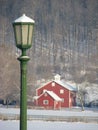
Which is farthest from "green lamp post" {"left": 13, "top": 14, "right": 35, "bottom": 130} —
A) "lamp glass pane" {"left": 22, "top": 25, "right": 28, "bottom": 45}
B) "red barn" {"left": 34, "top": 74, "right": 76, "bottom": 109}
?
"red barn" {"left": 34, "top": 74, "right": 76, "bottom": 109}

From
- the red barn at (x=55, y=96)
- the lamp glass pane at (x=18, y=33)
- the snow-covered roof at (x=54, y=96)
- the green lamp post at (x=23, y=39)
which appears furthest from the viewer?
the red barn at (x=55, y=96)

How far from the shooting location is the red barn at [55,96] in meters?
56.6

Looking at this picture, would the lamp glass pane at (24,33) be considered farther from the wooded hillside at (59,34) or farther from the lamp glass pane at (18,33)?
the wooded hillside at (59,34)

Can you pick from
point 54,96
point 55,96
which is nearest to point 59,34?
point 55,96

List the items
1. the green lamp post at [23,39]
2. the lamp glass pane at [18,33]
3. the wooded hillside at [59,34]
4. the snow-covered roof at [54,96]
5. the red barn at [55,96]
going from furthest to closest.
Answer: the wooded hillside at [59,34], the red barn at [55,96], the snow-covered roof at [54,96], the lamp glass pane at [18,33], the green lamp post at [23,39]

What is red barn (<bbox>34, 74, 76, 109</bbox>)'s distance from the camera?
5661cm

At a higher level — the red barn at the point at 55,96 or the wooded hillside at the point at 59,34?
the wooded hillside at the point at 59,34

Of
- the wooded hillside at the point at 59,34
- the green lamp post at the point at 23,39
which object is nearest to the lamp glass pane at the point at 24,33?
the green lamp post at the point at 23,39

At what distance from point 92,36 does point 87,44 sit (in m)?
3.24

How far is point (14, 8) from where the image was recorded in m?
170

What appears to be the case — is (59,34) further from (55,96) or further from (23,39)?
(23,39)

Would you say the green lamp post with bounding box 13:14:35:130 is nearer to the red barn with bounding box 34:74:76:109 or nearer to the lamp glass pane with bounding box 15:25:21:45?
the lamp glass pane with bounding box 15:25:21:45

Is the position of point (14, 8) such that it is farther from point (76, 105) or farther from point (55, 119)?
point (55, 119)

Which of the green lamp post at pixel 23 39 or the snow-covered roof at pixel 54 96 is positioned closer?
the green lamp post at pixel 23 39
